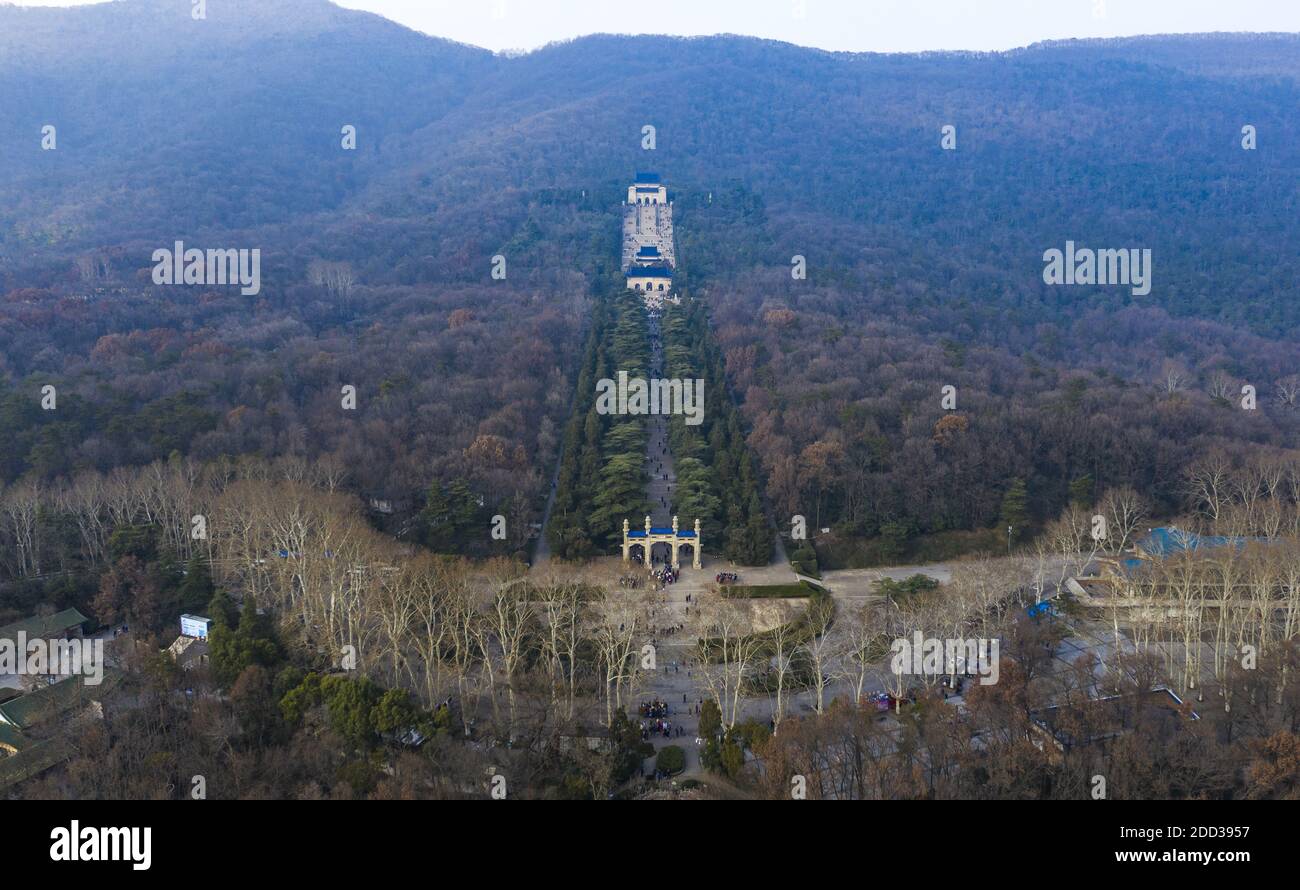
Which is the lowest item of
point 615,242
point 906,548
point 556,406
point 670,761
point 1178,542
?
point 670,761

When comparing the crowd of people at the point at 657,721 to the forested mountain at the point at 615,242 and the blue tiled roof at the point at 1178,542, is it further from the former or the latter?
the blue tiled roof at the point at 1178,542

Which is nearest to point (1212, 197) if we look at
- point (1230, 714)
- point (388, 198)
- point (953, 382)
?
point (953, 382)

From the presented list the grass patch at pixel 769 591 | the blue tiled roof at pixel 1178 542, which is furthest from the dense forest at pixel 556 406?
the grass patch at pixel 769 591

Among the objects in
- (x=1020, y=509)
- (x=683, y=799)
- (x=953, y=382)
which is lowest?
(x=683, y=799)

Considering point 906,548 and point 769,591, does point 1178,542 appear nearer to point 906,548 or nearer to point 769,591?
point 906,548

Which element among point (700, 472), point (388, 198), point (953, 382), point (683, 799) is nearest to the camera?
point (683, 799)

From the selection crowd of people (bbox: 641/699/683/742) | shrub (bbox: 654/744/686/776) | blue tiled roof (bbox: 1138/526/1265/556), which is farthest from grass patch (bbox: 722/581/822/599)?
blue tiled roof (bbox: 1138/526/1265/556)

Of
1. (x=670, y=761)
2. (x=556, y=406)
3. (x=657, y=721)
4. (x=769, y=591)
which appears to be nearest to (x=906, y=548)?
(x=769, y=591)

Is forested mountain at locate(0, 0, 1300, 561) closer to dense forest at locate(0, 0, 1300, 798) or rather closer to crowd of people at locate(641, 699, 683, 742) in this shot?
dense forest at locate(0, 0, 1300, 798)

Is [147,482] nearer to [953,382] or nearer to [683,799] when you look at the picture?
[683,799]
